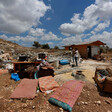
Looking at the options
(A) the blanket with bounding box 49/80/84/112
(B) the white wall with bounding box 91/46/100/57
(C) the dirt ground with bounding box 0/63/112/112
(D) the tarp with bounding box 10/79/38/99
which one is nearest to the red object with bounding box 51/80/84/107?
(A) the blanket with bounding box 49/80/84/112

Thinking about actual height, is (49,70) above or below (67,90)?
above

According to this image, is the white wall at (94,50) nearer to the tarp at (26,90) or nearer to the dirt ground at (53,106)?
the dirt ground at (53,106)

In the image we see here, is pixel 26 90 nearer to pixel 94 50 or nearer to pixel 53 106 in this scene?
pixel 53 106

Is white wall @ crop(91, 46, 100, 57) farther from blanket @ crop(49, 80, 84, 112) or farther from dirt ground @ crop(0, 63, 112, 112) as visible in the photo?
blanket @ crop(49, 80, 84, 112)

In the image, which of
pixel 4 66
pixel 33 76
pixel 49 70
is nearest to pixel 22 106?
pixel 33 76

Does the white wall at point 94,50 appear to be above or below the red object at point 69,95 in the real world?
above

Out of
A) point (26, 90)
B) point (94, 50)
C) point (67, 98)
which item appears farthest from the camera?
point (94, 50)

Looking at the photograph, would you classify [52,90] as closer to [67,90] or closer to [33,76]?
[67,90]

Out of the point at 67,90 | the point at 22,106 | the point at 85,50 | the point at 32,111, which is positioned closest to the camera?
the point at 32,111

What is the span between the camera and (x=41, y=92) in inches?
120

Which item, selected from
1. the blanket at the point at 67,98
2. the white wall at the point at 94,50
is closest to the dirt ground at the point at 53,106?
the blanket at the point at 67,98

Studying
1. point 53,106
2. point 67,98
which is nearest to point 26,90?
point 53,106

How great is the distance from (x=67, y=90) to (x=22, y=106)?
1.63 metres

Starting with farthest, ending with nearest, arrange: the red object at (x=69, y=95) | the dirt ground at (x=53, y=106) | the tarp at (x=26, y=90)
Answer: the tarp at (x=26, y=90) → the red object at (x=69, y=95) → the dirt ground at (x=53, y=106)
